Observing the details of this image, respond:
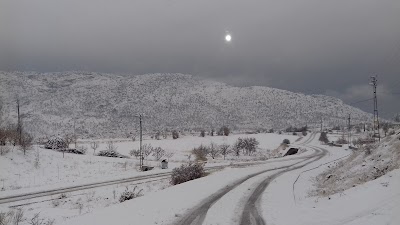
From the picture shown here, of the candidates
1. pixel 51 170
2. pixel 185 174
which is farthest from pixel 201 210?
pixel 51 170

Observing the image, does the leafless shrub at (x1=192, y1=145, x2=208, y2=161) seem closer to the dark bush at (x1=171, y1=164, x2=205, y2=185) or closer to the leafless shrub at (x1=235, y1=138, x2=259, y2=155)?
the leafless shrub at (x1=235, y1=138, x2=259, y2=155)

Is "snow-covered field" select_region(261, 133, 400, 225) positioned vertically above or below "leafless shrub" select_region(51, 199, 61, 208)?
above

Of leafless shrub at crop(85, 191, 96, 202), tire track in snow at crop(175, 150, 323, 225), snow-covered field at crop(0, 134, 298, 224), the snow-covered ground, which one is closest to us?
tire track in snow at crop(175, 150, 323, 225)

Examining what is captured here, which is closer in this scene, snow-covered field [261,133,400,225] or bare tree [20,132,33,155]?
snow-covered field [261,133,400,225]

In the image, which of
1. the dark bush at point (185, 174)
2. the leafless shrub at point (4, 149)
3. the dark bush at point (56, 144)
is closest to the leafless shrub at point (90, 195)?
the dark bush at point (185, 174)

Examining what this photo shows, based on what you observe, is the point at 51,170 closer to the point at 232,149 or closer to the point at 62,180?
the point at 62,180

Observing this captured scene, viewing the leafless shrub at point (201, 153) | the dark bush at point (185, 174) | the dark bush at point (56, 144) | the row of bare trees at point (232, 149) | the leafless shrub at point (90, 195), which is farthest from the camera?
the row of bare trees at point (232, 149)

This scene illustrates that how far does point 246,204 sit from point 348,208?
20.9ft

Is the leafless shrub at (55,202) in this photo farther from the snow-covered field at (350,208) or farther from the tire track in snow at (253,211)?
the snow-covered field at (350,208)

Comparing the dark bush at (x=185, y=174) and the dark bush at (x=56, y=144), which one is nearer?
the dark bush at (x=185, y=174)

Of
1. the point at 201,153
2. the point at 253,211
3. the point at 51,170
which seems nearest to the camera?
the point at 253,211

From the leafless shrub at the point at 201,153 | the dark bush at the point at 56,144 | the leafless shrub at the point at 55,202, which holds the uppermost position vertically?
the dark bush at the point at 56,144

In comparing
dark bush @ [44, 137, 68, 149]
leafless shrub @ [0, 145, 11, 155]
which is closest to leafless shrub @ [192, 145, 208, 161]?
dark bush @ [44, 137, 68, 149]

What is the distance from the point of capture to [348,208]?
17.5 m
